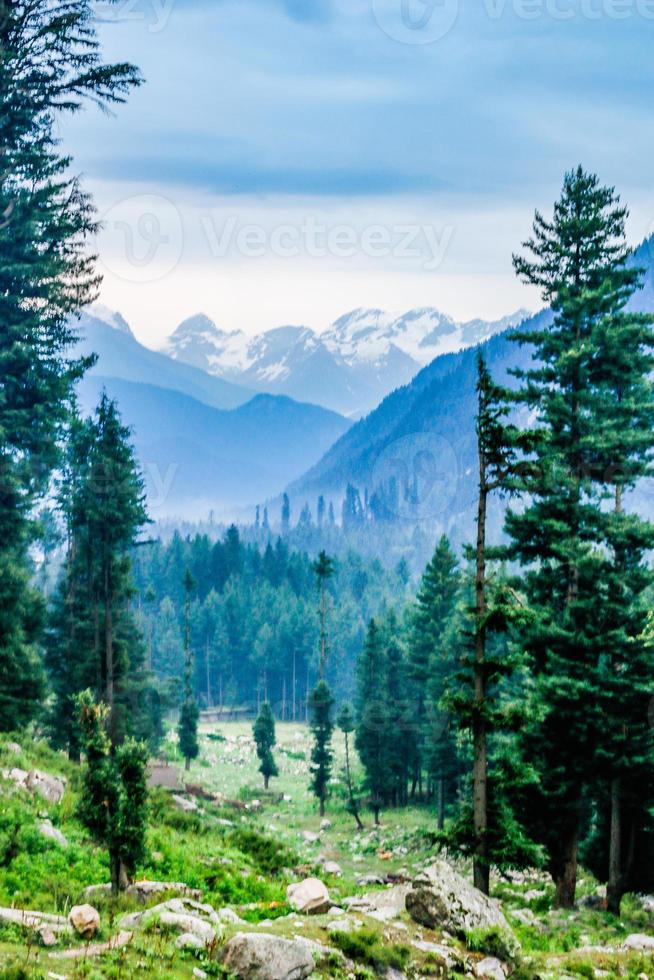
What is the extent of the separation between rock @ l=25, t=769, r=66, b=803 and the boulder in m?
2.83

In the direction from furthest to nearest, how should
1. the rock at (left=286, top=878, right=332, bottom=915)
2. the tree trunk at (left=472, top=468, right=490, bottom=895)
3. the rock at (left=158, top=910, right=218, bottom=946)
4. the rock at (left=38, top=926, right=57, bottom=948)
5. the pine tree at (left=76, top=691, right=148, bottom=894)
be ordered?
the tree trunk at (left=472, top=468, right=490, bottom=895) < the rock at (left=286, top=878, right=332, bottom=915) < the pine tree at (left=76, top=691, right=148, bottom=894) < the rock at (left=158, top=910, right=218, bottom=946) < the rock at (left=38, top=926, right=57, bottom=948)

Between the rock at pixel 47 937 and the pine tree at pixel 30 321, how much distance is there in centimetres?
1609

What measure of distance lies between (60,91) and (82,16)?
2408 mm

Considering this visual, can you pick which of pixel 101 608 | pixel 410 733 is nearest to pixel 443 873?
pixel 101 608

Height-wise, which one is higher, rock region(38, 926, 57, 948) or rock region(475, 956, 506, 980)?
rock region(38, 926, 57, 948)

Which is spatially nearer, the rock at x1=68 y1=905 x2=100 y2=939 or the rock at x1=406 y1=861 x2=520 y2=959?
the rock at x1=68 y1=905 x2=100 y2=939

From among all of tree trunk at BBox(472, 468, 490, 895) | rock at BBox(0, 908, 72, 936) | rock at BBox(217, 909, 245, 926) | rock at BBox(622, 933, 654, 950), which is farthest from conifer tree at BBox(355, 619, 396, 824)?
rock at BBox(0, 908, 72, 936)

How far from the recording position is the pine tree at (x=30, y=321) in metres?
27.4

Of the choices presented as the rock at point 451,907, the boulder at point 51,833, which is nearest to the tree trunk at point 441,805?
the boulder at point 51,833

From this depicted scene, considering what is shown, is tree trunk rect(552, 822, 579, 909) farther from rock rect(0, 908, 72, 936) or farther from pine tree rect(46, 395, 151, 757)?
pine tree rect(46, 395, 151, 757)

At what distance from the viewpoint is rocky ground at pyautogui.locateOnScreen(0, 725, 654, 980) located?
11922 millimetres

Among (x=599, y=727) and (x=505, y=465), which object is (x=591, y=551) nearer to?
(x=599, y=727)

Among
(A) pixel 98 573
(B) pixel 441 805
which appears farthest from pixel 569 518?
(B) pixel 441 805

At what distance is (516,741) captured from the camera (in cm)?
2348
